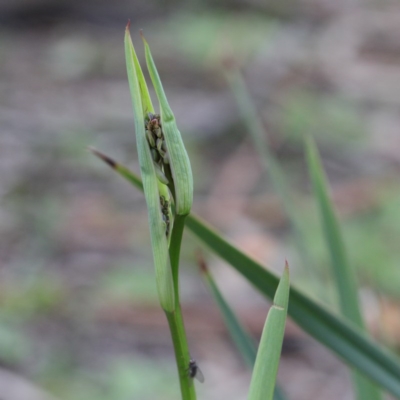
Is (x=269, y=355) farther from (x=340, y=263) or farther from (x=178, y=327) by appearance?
(x=340, y=263)

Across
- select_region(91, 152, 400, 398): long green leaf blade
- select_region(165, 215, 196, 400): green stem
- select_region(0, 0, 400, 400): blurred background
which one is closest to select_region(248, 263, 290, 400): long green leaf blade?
select_region(165, 215, 196, 400): green stem

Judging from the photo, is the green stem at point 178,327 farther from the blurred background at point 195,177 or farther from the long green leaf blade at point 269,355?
the blurred background at point 195,177

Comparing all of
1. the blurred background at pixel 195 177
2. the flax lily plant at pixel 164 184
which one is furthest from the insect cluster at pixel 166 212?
the blurred background at pixel 195 177

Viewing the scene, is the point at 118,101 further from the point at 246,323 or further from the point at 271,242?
the point at 246,323

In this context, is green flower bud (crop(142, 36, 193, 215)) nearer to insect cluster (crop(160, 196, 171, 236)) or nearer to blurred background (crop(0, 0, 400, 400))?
insect cluster (crop(160, 196, 171, 236))

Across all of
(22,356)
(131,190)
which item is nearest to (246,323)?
(22,356)

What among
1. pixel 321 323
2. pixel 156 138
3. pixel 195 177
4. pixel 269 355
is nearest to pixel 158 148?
pixel 156 138
